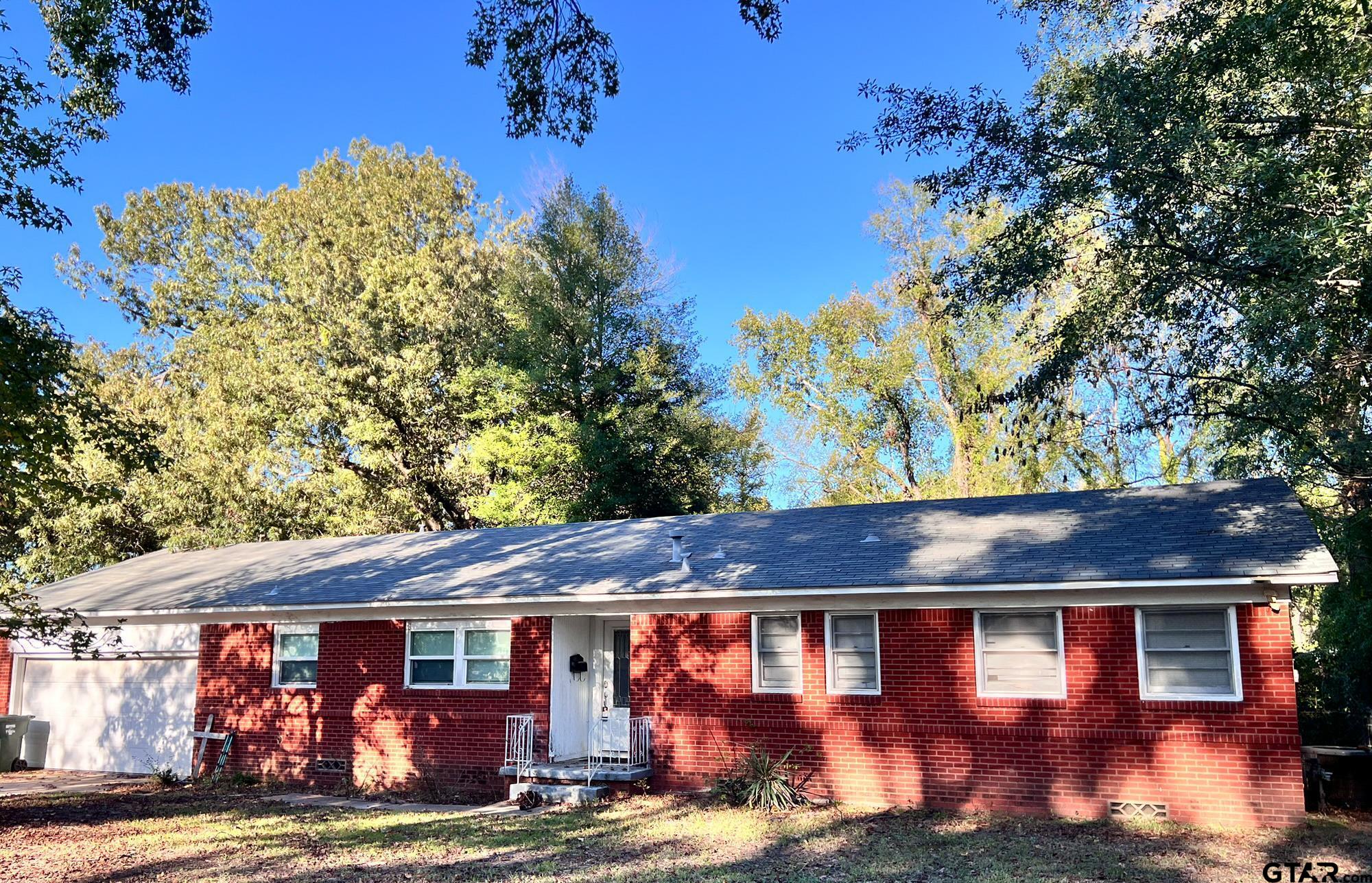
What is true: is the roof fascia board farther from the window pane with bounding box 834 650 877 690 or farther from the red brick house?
the window pane with bounding box 834 650 877 690

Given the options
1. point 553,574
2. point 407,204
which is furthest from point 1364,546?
point 407,204

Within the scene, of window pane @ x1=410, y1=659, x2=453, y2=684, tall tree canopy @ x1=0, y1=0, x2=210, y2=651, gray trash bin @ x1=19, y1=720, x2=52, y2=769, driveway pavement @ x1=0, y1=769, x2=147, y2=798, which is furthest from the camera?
gray trash bin @ x1=19, y1=720, x2=52, y2=769

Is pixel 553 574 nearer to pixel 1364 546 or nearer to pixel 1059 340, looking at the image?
pixel 1059 340

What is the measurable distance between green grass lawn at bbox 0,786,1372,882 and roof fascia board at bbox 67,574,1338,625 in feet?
8.38

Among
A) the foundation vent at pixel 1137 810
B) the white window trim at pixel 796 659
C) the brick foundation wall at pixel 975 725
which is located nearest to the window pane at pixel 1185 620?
the brick foundation wall at pixel 975 725

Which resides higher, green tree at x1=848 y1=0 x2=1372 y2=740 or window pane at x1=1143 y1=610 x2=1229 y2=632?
green tree at x1=848 y1=0 x2=1372 y2=740

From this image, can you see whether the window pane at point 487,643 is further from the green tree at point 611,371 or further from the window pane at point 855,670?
the green tree at point 611,371

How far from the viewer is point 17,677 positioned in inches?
774

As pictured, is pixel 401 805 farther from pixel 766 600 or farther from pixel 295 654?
pixel 766 600

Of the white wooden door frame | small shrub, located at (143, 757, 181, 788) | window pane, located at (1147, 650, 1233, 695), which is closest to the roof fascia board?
window pane, located at (1147, 650, 1233, 695)

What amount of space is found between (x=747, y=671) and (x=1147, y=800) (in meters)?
5.15

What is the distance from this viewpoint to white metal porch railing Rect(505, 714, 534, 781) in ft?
47.8

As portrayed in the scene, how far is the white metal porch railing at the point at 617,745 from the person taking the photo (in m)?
14.4

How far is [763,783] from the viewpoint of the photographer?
13.0 m
